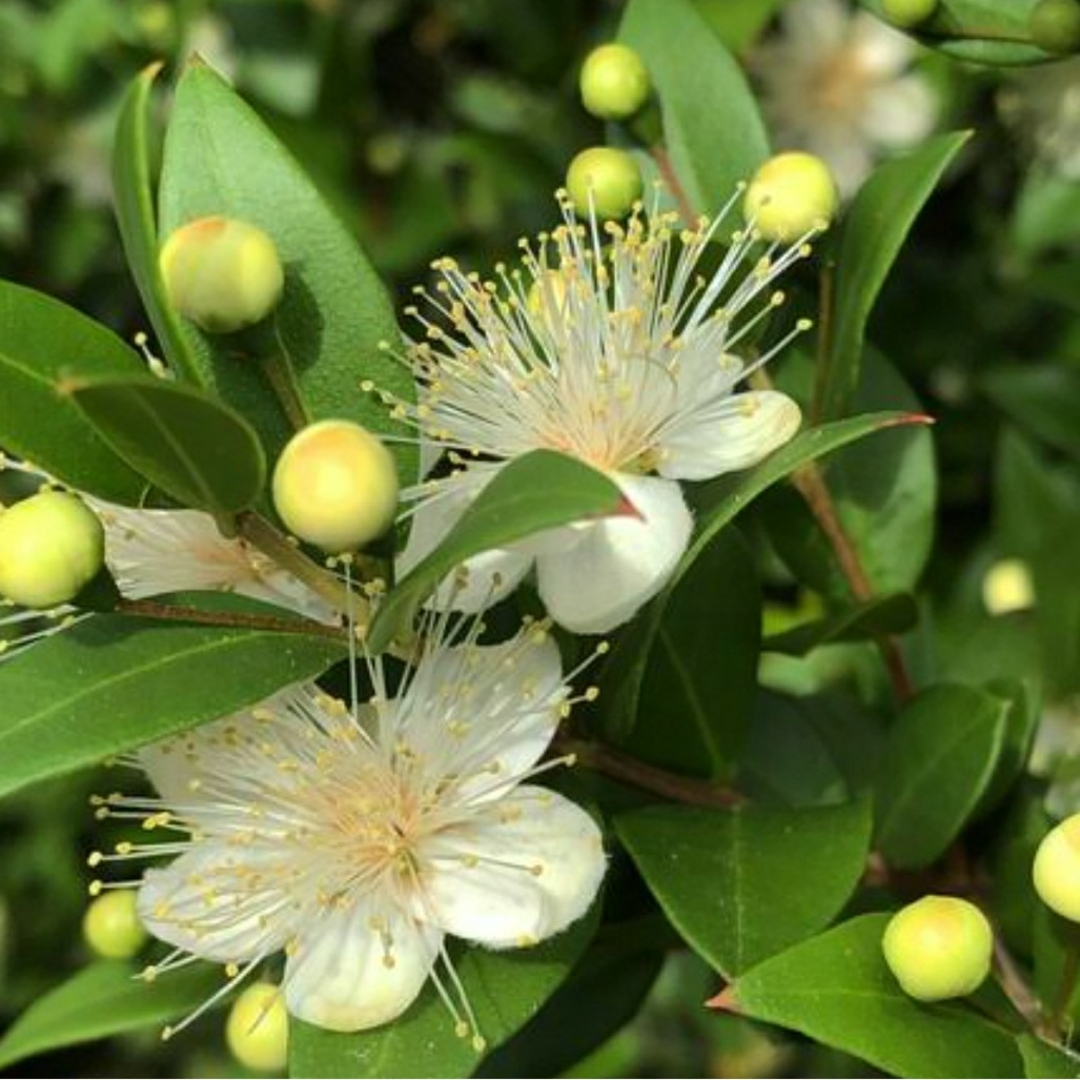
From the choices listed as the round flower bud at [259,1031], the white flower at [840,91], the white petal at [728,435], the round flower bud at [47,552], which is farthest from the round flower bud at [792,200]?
the white flower at [840,91]

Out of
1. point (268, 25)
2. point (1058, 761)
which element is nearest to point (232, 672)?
point (1058, 761)

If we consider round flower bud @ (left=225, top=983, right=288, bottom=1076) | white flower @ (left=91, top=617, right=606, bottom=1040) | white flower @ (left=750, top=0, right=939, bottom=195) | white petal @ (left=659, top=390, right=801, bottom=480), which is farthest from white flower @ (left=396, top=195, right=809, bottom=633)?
white flower @ (left=750, top=0, right=939, bottom=195)

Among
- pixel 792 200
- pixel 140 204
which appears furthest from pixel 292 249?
pixel 792 200

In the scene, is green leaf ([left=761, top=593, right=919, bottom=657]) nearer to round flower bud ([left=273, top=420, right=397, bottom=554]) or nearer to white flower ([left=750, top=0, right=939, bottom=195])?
round flower bud ([left=273, top=420, right=397, bottom=554])

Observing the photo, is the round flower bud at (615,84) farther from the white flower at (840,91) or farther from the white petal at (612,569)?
the white flower at (840,91)

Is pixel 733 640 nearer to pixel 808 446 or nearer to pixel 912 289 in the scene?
pixel 808 446

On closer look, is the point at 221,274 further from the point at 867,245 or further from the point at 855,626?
the point at 855,626
